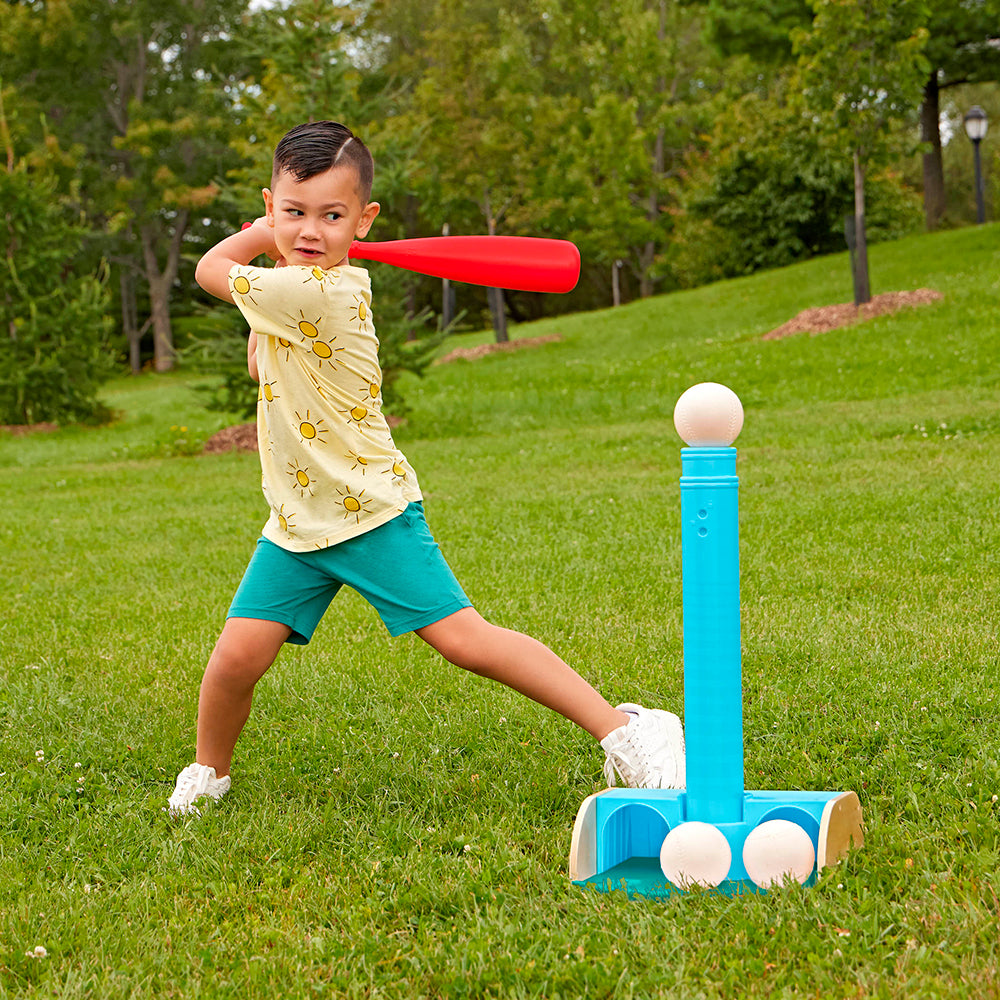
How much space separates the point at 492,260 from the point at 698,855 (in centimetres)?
164

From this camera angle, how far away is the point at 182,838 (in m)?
2.93

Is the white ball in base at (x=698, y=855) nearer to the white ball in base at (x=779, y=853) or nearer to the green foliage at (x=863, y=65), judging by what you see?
the white ball in base at (x=779, y=853)

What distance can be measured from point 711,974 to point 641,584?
10.7 ft

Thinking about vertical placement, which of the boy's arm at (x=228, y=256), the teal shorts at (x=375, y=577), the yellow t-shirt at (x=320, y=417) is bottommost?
the teal shorts at (x=375, y=577)

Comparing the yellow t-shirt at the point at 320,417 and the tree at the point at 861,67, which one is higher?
the tree at the point at 861,67

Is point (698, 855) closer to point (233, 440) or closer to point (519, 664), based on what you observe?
point (519, 664)

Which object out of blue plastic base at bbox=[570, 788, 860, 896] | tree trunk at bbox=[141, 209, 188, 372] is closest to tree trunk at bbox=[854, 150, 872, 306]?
blue plastic base at bbox=[570, 788, 860, 896]

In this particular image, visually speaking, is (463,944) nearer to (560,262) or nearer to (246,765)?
(246,765)

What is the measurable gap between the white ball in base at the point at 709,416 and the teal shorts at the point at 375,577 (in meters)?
0.82

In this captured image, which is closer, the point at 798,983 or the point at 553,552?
the point at 798,983

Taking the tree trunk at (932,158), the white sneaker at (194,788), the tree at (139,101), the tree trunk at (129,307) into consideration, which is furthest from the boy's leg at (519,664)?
the tree trunk at (129,307)

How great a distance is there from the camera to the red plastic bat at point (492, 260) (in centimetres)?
309

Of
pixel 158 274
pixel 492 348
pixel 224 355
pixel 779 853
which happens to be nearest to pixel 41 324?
pixel 224 355

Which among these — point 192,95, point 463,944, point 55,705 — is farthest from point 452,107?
Answer: point 463,944
